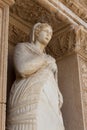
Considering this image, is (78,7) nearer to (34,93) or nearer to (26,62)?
A: (26,62)

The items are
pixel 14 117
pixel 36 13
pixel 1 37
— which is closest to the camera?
pixel 1 37

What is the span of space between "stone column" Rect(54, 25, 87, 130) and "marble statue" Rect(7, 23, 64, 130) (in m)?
0.37

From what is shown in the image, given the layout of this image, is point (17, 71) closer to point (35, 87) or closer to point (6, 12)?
point (35, 87)

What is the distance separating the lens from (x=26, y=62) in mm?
3043

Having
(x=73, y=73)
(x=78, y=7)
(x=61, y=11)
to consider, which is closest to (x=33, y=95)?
(x=73, y=73)

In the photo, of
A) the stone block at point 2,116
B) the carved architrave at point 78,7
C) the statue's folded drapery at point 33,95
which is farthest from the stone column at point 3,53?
the carved architrave at point 78,7

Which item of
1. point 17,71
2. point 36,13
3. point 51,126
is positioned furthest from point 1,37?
point 36,13

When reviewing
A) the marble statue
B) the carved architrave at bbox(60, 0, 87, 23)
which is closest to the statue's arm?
the marble statue

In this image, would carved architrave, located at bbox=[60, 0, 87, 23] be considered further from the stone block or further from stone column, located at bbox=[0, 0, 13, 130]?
the stone block

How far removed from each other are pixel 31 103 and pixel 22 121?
0.18 metres

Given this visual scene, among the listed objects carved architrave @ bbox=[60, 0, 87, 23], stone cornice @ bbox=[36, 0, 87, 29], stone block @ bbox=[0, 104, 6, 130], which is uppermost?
carved architrave @ bbox=[60, 0, 87, 23]

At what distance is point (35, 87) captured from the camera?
2.96 meters

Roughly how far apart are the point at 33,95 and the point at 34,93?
0.09 feet

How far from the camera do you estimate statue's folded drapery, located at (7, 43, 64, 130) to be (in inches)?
110
